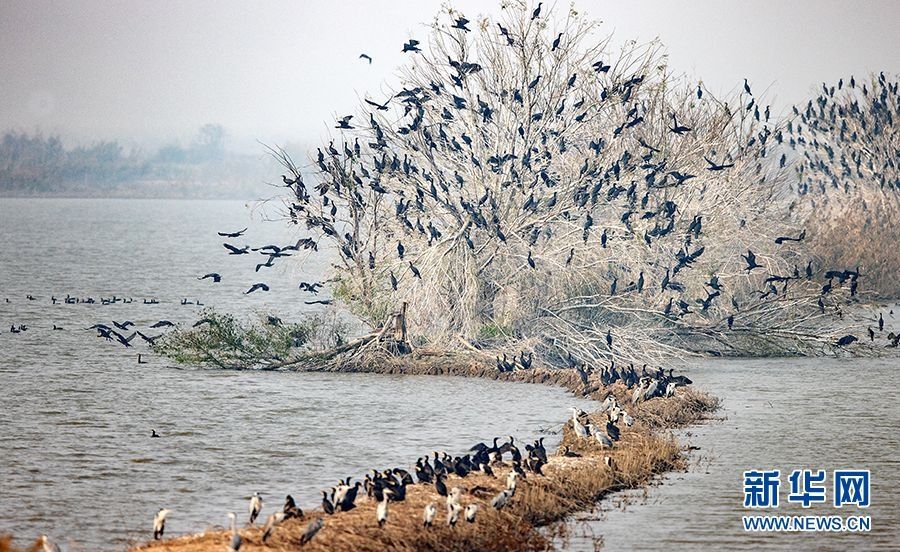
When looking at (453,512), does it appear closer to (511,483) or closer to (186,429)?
A: (511,483)

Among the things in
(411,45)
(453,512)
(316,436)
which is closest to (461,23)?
(411,45)

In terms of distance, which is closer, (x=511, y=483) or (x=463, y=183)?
(x=511, y=483)

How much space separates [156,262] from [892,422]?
76.9 m

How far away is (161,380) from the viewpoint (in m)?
34.3

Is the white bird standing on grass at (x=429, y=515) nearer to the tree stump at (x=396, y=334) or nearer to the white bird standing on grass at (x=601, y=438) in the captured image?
the white bird standing on grass at (x=601, y=438)

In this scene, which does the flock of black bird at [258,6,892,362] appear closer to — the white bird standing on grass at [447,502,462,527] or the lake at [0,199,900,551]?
the lake at [0,199,900,551]

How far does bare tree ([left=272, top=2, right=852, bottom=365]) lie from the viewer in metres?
33.5

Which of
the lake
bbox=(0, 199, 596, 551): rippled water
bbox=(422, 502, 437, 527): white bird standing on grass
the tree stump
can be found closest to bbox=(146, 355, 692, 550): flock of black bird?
bbox=(422, 502, 437, 527): white bird standing on grass

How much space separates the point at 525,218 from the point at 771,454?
41.4 feet

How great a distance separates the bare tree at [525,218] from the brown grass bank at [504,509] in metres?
8.17

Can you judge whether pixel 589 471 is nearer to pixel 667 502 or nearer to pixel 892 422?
pixel 667 502

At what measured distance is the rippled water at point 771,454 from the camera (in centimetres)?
1723

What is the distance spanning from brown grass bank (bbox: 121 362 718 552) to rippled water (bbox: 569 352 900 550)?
444 mm

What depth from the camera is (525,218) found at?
34.4m
